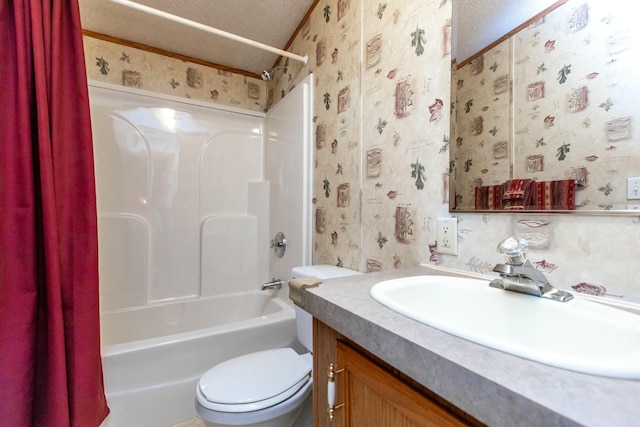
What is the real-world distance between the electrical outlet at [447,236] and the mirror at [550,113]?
5 cm

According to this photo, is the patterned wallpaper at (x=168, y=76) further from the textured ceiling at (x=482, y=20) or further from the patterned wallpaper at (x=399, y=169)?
the textured ceiling at (x=482, y=20)

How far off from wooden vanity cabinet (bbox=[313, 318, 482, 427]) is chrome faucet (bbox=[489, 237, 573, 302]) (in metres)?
0.36

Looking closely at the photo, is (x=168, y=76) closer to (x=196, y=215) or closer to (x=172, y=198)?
(x=172, y=198)

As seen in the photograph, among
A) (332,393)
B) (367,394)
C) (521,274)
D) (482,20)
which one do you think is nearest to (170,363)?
(332,393)

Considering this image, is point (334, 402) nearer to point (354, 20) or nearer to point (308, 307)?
point (308, 307)

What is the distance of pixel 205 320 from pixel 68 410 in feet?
3.47

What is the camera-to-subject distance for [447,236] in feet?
2.97

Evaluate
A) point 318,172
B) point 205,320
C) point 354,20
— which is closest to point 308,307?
point 318,172

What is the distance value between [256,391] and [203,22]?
211 cm

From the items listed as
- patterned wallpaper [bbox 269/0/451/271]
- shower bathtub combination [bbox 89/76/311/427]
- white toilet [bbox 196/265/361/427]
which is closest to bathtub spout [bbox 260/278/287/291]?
shower bathtub combination [bbox 89/76/311/427]

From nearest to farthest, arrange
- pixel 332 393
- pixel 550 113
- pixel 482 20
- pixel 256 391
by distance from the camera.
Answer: pixel 332 393, pixel 550 113, pixel 482 20, pixel 256 391

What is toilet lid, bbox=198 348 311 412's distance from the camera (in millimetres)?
948

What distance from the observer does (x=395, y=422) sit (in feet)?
1.47

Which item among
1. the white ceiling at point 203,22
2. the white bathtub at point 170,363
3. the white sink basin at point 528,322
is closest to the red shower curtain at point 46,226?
the white bathtub at point 170,363
